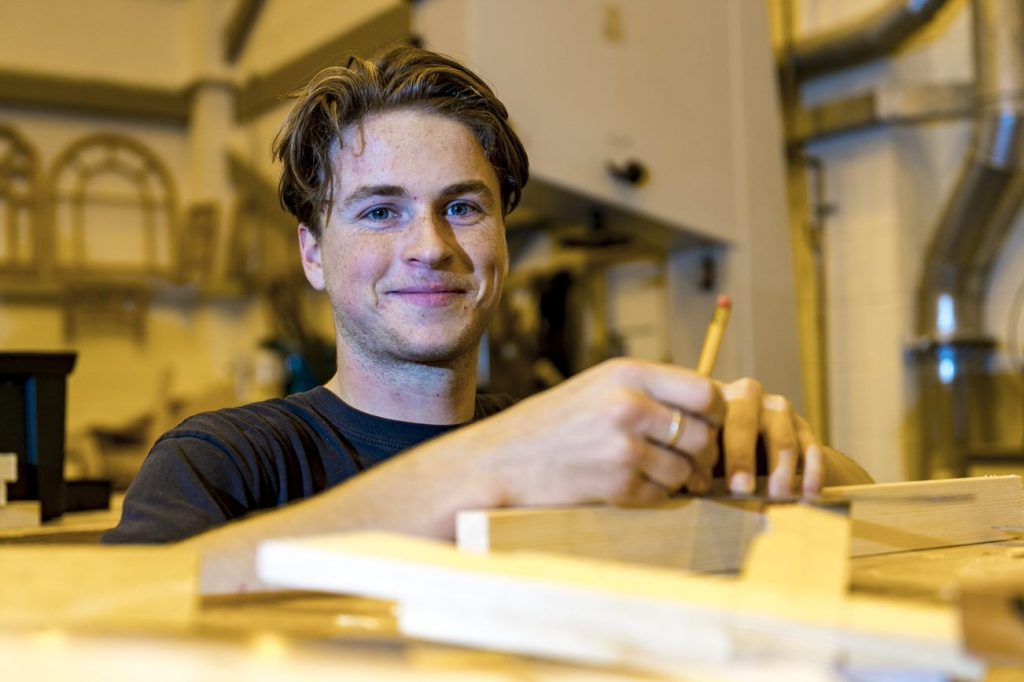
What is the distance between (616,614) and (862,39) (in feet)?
12.7

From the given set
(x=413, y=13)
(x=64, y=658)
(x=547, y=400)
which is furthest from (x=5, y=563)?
(x=413, y=13)

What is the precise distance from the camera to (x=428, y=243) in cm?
132

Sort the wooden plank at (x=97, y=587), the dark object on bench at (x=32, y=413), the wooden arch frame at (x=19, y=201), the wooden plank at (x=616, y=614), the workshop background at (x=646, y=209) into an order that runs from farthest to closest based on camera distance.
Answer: the wooden arch frame at (x=19, y=201), the workshop background at (x=646, y=209), the dark object on bench at (x=32, y=413), the wooden plank at (x=97, y=587), the wooden plank at (x=616, y=614)

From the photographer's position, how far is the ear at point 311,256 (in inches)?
60.9

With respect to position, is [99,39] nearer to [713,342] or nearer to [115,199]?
[115,199]

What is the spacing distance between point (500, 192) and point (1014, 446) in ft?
8.70

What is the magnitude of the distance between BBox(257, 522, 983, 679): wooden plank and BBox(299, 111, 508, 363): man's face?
0.78 m

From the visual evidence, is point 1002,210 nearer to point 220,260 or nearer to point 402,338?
point 402,338

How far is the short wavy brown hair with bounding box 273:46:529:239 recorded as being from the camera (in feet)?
4.59

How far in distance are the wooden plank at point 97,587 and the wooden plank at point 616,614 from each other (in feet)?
0.26

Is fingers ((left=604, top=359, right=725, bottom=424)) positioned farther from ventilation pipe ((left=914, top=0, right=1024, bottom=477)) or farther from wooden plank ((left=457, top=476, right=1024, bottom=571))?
ventilation pipe ((left=914, top=0, right=1024, bottom=477))

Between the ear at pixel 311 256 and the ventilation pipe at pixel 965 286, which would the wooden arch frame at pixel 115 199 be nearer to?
the ventilation pipe at pixel 965 286

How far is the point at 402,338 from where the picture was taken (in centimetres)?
135

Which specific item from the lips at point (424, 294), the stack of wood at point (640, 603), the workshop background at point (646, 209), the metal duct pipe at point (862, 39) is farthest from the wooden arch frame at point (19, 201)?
the stack of wood at point (640, 603)
